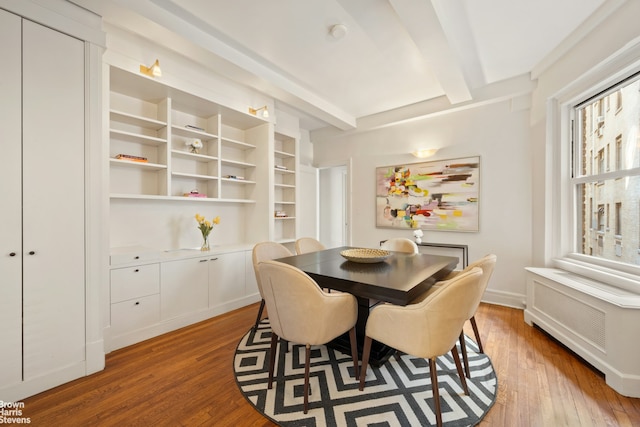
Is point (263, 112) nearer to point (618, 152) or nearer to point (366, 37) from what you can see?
point (366, 37)

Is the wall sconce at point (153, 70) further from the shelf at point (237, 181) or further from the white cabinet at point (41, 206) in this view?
the shelf at point (237, 181)

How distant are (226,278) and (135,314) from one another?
947mm

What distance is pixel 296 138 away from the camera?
14.6ft

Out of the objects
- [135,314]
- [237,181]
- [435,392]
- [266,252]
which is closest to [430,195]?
[266,252]

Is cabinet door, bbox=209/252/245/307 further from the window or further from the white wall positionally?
the window

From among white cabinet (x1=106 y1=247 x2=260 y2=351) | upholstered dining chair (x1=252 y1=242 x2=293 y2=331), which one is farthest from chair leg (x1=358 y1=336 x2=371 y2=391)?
white cabinet (x1=106 y1=247 x2=260 y2=351)

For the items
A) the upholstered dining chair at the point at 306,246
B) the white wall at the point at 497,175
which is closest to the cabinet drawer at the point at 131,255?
the upholstered dining chair at the point at 306,246

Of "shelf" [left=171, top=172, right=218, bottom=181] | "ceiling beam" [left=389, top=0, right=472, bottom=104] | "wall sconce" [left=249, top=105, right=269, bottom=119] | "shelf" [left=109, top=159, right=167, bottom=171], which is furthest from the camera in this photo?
"wall sconce" [left=249, top=105, right=269, bottom=119]

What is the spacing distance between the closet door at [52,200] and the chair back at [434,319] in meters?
2.21

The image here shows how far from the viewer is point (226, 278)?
3.19 m

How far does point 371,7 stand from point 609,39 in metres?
1.87

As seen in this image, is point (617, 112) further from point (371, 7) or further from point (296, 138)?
point (296, 138)

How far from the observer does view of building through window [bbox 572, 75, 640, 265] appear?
209 centimetres

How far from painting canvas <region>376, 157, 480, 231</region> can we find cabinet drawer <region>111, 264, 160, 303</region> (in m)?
3.23
